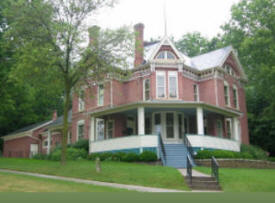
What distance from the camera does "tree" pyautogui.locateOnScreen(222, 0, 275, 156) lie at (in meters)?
30.4

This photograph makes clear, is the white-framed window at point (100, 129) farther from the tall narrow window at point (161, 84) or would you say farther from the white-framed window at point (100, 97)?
the tall narrow window at point (161, 84)

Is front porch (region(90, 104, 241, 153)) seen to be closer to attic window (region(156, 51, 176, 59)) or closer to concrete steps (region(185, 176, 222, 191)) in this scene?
attic window (region(156, 51, 176, 59))

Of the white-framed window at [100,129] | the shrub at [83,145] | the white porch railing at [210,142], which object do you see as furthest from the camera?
the white-framed window at [100,129]

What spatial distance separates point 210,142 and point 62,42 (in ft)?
38.9

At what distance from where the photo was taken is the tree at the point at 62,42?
19159 millimetres

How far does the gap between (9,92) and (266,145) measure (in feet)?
85.7

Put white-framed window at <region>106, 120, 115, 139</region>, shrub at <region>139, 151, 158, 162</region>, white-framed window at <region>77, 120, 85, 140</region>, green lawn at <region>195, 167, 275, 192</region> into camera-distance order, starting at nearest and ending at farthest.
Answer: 1. green lawn at <region>195, 167, 275, 192</region>
2. shrub at <region>139, 151, 158, 162</region>
3. white-framed window at <region>106, 120, 115, 139</region>
4. white-framed window at <region>77, 120, 85, 140</region>

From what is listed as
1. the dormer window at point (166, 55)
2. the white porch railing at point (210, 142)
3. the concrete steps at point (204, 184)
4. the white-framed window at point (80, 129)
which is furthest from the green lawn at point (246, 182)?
the white-framed window at point (80, 129)

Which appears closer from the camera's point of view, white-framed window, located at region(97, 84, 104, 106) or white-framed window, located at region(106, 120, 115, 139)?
white-framed window, located at region(106, 120, 115, 139)

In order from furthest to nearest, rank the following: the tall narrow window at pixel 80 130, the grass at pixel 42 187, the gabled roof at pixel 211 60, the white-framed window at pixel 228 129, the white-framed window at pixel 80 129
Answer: the tall narrow window at pixel 80 130, the white-framed window at pixel 80 129, the gabled roof at pixel 211 60, the white-framed window at pixel 228 129, the grass at pixel 42 187

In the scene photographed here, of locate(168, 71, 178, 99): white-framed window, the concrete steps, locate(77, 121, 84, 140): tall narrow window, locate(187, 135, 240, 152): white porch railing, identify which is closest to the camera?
the concrete steps

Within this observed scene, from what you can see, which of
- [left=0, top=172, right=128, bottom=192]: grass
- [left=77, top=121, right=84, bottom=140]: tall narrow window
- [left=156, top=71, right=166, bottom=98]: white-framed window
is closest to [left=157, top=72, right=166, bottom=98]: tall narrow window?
[left=156, top=71, right=166, bottom=98]: white-framed window

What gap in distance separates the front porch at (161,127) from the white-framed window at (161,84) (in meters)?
2.10

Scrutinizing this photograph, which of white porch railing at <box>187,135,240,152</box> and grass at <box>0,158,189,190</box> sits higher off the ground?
white porch railing at <box>187,135,240,152</box>
